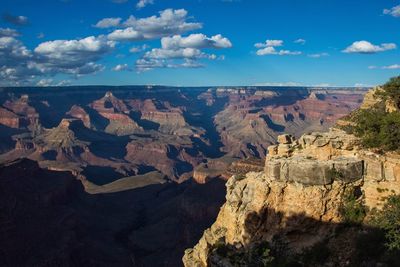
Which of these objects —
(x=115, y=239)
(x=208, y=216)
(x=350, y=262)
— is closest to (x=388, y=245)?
(x=350, y=262)

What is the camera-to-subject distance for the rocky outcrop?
26.8 metres

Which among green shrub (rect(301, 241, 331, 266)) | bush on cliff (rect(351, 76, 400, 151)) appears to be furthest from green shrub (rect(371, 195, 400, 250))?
bush on cliff (rect(351, 76, 400, 151))

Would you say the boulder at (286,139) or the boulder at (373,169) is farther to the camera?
the boulder at (286,139)

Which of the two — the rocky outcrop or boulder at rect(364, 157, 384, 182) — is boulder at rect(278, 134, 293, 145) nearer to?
the rocky outcrop

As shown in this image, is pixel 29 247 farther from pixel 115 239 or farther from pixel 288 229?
pixel 288 229

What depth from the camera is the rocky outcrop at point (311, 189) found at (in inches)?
1053

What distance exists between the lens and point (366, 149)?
93.3 feet

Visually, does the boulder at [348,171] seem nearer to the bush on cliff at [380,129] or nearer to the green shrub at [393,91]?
the bush on cliff at [380,129]

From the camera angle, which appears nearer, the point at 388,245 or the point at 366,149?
the point at 388,245

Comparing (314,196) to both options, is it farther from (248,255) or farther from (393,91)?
(393,91)

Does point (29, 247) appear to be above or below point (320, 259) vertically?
below

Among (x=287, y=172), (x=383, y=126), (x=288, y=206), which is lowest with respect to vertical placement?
(x=288, y=206)

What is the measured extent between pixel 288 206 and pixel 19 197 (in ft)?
266

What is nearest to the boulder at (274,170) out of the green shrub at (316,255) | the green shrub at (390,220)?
the green shrub at (316,255)
